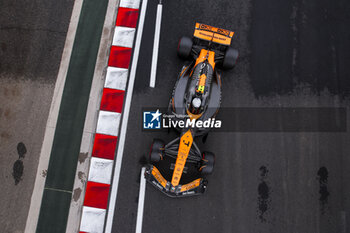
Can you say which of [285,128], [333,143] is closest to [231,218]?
[285,128]

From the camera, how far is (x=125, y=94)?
5.48 meters

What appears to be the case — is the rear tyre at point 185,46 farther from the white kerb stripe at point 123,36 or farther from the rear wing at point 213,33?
the white kerb stripe at point 123,36

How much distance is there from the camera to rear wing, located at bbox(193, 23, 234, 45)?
5016mm

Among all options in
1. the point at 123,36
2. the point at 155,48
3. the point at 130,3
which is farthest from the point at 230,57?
the point at 130,3

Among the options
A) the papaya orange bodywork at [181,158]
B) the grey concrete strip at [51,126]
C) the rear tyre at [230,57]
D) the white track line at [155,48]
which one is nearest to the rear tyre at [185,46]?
the white track line at [155,48]

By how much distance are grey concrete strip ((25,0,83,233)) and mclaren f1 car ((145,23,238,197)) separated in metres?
2.59

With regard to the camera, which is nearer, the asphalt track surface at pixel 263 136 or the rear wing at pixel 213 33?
the rear wing at pixel 213 33

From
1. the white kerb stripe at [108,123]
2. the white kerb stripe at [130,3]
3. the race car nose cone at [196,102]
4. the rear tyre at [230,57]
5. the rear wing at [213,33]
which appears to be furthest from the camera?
the white kerb stripe at [130,3]

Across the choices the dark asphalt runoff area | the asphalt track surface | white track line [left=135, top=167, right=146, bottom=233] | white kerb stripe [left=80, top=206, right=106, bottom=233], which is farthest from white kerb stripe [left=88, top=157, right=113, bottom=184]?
the dark asphalt runoff area

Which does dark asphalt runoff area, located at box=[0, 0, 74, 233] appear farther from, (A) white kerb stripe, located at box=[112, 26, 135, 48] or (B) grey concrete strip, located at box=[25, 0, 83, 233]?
(A) white kerb stripe, located at box=[112, 26, 135, 48]

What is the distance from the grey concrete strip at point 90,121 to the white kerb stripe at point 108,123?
0.45 feet

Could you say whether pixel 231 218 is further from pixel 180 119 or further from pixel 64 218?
pixel 64 218

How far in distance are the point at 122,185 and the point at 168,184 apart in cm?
123

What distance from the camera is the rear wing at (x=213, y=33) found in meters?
5.02
